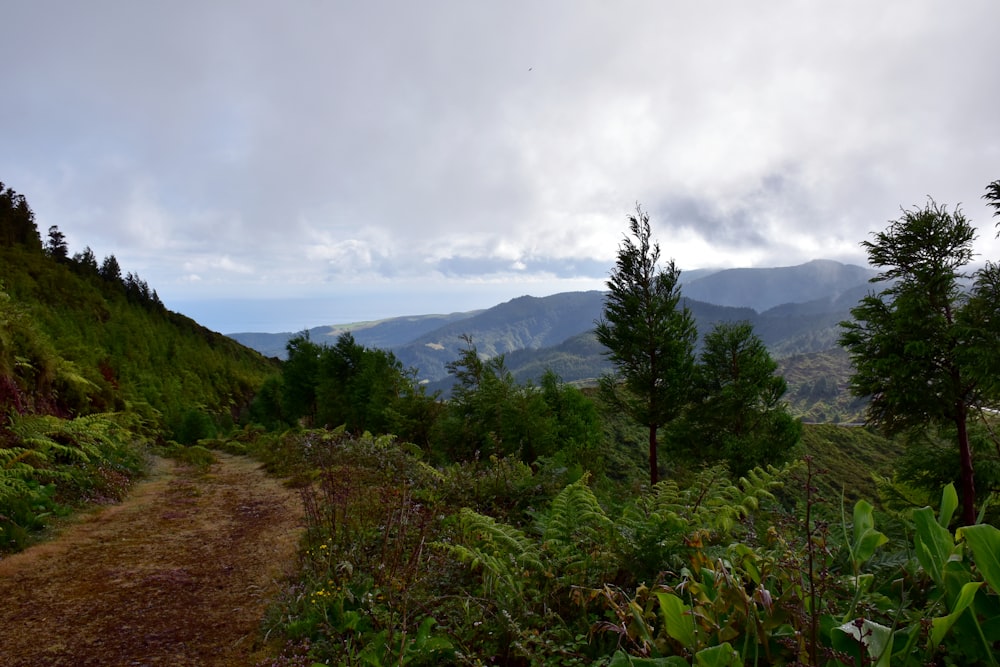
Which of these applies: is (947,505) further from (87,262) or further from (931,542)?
(87,262)

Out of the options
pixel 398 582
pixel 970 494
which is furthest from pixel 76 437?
pixel 970 494

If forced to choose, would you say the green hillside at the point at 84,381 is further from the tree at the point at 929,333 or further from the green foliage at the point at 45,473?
the tree at the point at 929,333

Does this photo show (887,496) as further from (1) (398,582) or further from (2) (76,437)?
(2) (76,437)

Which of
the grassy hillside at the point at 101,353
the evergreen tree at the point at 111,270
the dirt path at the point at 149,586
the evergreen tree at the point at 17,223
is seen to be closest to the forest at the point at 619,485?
the grassy hillside at the point at 101,353

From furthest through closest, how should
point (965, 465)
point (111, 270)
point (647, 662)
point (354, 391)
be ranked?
point (111, 270)
point (354, 391)
point (965, 465)
point (647, 662)

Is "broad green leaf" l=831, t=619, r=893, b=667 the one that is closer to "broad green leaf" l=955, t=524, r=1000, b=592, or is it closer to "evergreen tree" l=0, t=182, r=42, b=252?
"broad green leaf" l=955, t=524, r=1000, b=592

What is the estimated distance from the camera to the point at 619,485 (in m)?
9.48

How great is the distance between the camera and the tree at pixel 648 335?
57.7 ft

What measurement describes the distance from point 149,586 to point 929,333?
57.7 feet

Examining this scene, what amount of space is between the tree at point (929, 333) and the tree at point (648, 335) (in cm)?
542

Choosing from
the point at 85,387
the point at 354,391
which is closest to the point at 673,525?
the point at 85,387

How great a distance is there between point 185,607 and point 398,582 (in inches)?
103

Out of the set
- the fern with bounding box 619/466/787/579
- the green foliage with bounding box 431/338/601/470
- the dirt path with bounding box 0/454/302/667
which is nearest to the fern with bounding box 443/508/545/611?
the fern with bounding box 619/466/787/579

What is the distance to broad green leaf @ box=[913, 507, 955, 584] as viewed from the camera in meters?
1.50
